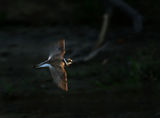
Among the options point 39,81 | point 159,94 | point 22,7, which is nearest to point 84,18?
point 22,7

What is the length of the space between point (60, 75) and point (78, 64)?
3992mm

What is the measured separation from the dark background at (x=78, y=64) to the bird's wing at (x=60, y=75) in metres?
2.21

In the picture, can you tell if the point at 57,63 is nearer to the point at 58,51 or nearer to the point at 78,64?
the point at 58,51

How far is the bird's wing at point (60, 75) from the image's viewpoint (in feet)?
9.11

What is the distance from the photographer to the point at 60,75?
288 centimetres

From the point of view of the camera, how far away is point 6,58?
7.55m

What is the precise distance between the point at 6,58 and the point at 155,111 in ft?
11.7

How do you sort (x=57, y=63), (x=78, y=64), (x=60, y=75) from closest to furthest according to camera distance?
1. (x=60, y=75)
2. (x=57, y=63)
3. (x=78, y=64)

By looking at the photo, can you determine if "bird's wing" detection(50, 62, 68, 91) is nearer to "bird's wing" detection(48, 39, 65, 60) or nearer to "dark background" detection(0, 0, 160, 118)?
"bird's wing" detection(48, 39, 65, 60)

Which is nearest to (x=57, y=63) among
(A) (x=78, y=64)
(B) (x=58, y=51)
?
(B) (x=58, y=51)

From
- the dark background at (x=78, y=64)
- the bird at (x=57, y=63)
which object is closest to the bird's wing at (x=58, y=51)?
the bird at (x=57, y=63)

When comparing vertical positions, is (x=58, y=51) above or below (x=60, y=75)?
above

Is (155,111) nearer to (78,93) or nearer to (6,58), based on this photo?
(78,93)

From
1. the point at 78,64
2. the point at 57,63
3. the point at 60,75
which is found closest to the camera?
the point at 60,75
